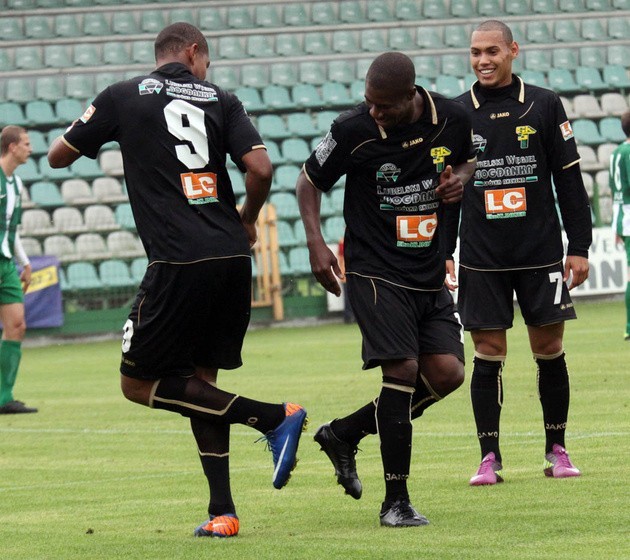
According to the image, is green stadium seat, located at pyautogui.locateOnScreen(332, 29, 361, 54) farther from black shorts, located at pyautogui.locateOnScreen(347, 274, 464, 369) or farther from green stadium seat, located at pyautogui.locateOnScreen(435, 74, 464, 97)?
black shorts, located at pyautogui.locateOnScreen(347, 274, 464, 369)

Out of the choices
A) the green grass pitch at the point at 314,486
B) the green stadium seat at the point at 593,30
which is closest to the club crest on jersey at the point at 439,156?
the green grass pitch at the point at 314,486

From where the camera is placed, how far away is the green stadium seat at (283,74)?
25500 millimetres

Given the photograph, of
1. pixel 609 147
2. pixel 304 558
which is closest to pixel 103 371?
pixel 304 558

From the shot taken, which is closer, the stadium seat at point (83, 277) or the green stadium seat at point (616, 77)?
the stadium seat at point (83, 277)

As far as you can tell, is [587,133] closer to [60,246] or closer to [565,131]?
[60,246]

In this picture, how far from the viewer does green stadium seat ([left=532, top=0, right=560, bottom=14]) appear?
27984 mm

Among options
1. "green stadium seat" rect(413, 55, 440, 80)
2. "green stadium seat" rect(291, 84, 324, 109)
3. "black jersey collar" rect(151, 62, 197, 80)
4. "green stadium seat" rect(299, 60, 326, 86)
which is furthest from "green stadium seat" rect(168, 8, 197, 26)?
"black jersey collar" rect(151, 62, 197, 80)

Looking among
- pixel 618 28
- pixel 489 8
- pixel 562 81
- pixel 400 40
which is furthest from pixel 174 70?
pixel 618 28

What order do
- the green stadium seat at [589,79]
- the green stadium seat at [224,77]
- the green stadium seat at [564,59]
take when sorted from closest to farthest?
the green stadium seat at [224,77]
the green stadium seat at [589,79]
the green stadium seat at [564,59]

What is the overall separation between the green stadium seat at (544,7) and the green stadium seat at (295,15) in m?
4.94

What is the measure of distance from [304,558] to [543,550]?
2.66 feet

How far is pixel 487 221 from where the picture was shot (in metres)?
6.56

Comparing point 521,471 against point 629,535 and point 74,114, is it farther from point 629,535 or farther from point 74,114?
point 74,114

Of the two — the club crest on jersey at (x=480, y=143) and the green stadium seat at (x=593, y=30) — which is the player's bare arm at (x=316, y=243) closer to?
the club crest on jersey at (x=480, y=143)
